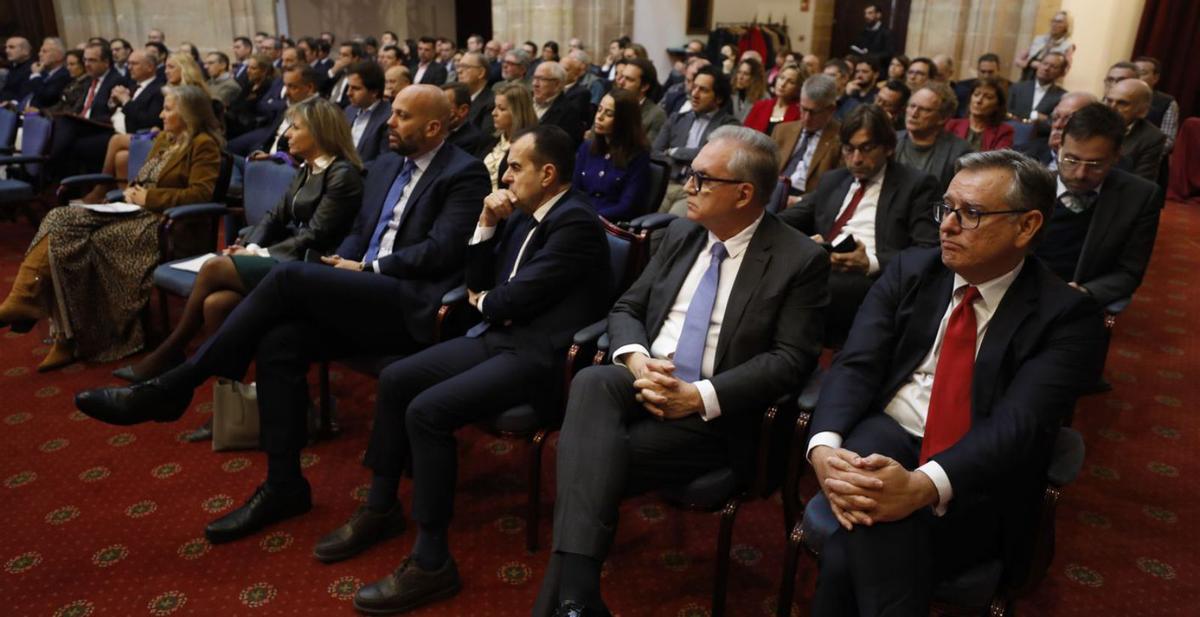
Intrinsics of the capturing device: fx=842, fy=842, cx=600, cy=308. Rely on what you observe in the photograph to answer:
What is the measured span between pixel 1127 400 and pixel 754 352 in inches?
93.7

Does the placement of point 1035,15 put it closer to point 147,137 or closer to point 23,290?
point 147,137

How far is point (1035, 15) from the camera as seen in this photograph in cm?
845

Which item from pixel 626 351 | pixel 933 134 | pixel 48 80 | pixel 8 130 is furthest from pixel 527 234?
pixel 48 80

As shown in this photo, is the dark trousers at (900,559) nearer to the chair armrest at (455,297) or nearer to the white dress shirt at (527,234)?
the white dress shirt at (527,234)

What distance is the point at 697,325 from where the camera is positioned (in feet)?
7.34

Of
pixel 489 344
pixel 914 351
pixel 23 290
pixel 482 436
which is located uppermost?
pixel 914 351

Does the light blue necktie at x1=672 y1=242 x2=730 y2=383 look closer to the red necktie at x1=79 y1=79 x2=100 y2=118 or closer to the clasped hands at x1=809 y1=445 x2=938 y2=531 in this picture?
the clasped hands at x1=809 y1=445 x2=938 y2=531

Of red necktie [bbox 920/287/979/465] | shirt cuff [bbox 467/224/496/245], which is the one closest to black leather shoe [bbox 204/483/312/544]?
shirt cuff [bbox 467/224/496/245]

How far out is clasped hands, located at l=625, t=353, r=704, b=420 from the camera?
2064mm

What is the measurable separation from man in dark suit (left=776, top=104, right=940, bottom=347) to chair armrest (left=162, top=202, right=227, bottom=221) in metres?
2.68

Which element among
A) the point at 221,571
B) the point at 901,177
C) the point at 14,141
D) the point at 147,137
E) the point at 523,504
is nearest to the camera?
the point at 221,571

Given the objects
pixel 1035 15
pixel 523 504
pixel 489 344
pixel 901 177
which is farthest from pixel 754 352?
pixel 1035 15

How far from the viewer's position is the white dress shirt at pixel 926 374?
188 cm

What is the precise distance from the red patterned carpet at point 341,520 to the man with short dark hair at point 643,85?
308 centimetres
